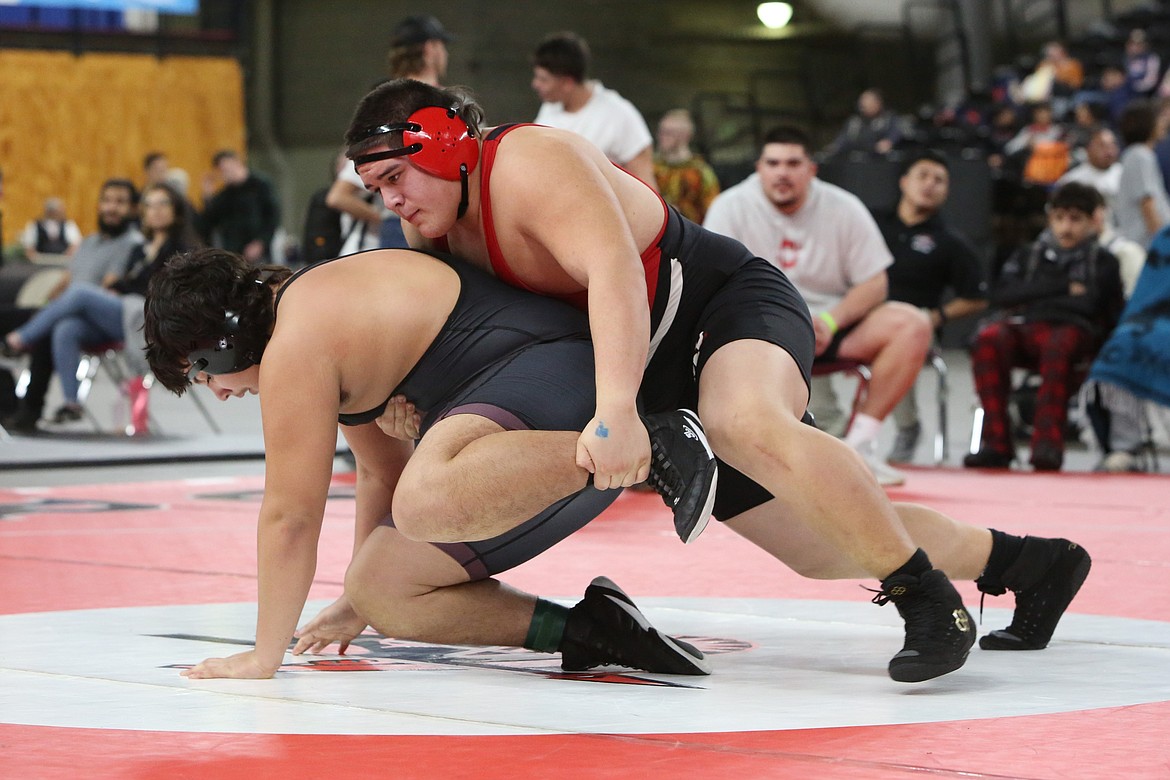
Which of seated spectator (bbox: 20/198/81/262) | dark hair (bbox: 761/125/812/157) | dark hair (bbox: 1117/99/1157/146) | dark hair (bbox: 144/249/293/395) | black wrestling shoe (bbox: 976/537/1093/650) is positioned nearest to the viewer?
dark hair (bbox: 144/249/293/395)

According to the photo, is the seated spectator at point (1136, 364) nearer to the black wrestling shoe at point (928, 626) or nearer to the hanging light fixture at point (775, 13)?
the black wrestling shoe at point (928, 626)

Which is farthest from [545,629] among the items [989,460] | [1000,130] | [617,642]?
[1000,130]

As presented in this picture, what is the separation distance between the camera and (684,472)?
2.38m

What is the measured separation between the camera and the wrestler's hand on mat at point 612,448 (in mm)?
2326

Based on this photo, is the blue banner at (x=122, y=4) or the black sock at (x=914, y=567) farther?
the blue banner at (x=122, y=4)

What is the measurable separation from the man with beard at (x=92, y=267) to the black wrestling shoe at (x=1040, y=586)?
5.86 m

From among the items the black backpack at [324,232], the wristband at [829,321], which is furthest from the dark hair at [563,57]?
the wristband at [829,321]

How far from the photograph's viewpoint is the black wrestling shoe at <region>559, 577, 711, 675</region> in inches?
101

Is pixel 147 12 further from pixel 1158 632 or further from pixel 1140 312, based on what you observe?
pixel 1158 632

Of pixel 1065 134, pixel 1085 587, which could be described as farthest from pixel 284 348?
pixel 1065 134

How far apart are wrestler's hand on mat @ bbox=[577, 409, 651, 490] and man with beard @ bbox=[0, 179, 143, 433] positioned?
19.5ft

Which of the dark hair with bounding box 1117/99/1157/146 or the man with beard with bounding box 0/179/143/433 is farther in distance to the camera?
the dark hair with bounding box 1117/99/1157/146

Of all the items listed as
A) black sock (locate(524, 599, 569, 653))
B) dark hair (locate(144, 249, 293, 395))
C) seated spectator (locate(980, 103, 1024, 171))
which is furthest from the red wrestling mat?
seated spectator (locate(980, 103, 1024, 171))

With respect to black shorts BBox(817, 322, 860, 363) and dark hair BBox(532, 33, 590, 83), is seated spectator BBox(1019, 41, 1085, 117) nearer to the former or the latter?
black shorts BBox(817, 322, 860, 363)
